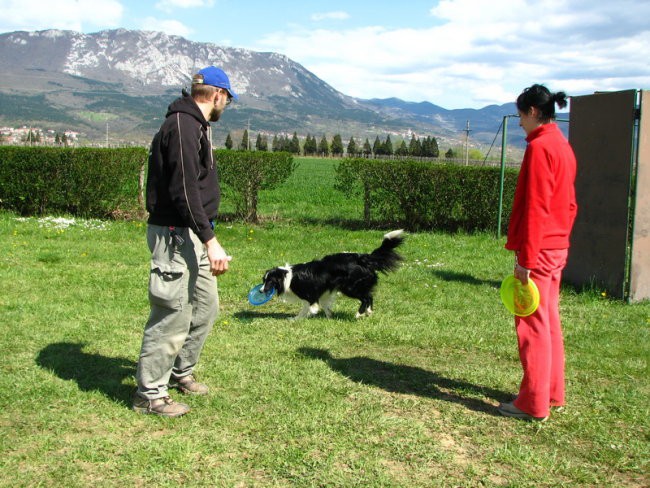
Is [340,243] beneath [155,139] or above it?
beneath

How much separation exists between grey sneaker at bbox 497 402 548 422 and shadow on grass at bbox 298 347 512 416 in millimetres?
58

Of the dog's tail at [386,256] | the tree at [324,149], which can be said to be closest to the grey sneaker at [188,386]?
the dog's tail at [386,256]

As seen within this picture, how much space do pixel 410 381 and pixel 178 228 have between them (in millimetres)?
2296

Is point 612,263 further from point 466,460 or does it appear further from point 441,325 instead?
point 466,460

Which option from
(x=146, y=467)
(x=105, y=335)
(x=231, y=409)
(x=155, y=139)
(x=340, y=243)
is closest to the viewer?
(x=146, y=467)

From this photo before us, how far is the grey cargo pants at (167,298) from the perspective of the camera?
4.05 m

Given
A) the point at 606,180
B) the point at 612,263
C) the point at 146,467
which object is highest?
the point at 606,180

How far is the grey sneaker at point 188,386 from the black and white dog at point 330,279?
7.82 ft

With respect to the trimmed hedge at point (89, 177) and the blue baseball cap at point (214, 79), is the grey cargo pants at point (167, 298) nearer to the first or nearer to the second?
the blue baseball cap at point (214, 79)

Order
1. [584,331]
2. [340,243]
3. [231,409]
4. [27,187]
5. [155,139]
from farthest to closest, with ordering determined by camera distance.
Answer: [27,187] < [340,243] < [584,331] < [231,409] < [155,139]

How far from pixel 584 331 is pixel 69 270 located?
22.2 ft

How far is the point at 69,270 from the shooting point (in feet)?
28.7

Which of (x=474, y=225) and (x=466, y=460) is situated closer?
(x=466, y=460)

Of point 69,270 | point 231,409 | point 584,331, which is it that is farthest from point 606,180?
point 69,270
